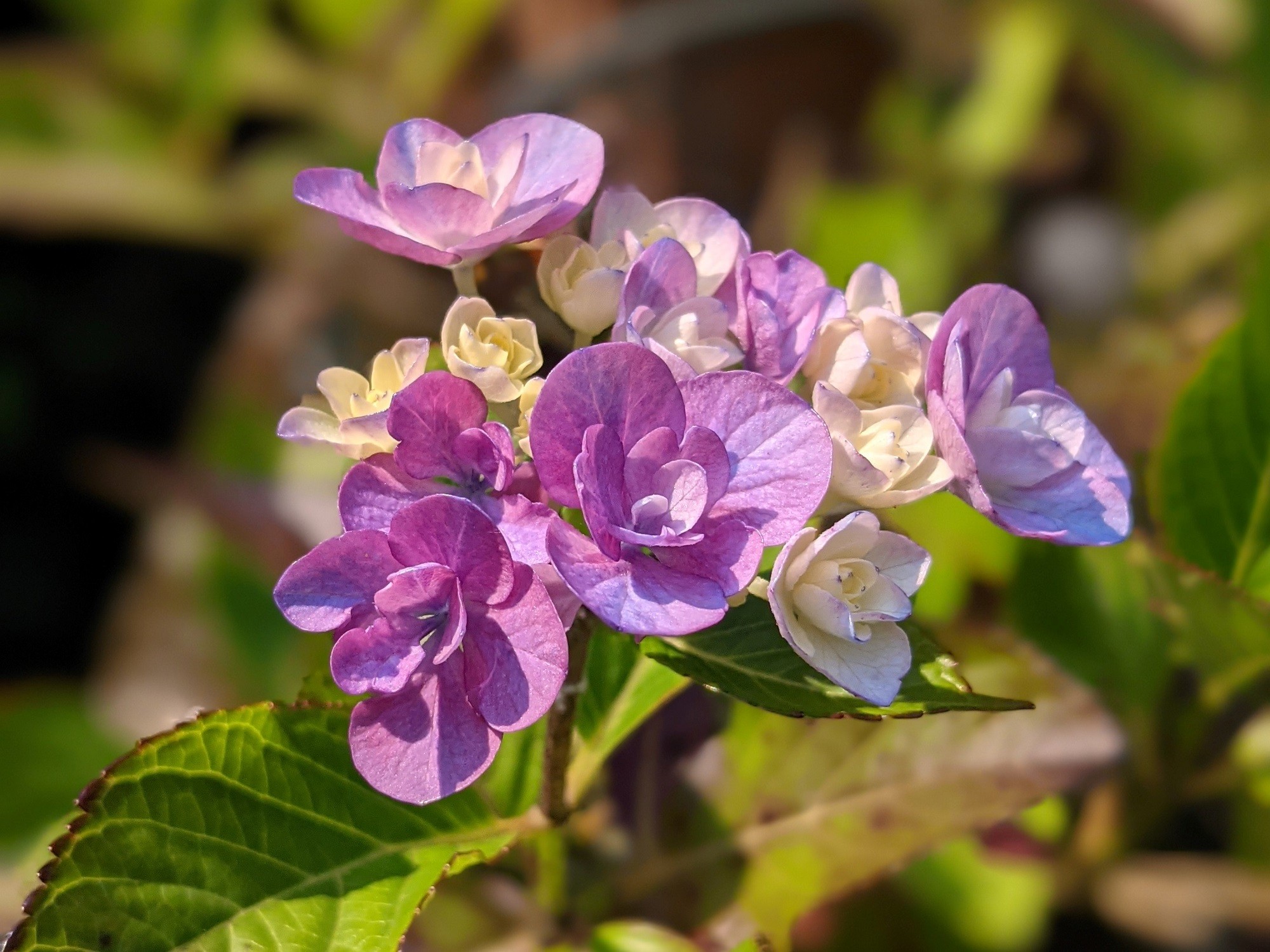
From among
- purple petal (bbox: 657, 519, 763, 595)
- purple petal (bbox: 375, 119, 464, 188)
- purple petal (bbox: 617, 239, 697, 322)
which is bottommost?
purple petal (bbox: 657, 519, 763, 595)

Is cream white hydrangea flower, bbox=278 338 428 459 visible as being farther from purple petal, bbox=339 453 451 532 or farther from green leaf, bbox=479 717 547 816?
green leaf, bbox=479 717 547 816

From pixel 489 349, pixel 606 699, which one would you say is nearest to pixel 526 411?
pixel 489 349

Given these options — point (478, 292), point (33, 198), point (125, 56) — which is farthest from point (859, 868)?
point (125, 56)

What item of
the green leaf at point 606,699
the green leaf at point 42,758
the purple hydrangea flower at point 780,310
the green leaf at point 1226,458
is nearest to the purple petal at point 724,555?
the purple hydrangea flower at point 780,310

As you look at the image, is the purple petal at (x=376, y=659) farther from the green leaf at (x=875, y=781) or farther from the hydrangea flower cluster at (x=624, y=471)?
the green leaf at (x=875, y=781)

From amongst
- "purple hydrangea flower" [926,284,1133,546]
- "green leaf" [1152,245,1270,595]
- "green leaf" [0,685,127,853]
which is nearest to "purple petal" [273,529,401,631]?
"purple hydrangea flower" [926,284,1133,546]

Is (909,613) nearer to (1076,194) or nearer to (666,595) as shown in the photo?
(666,595)
